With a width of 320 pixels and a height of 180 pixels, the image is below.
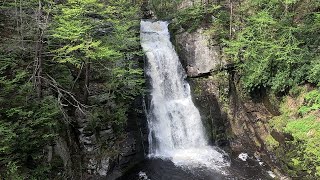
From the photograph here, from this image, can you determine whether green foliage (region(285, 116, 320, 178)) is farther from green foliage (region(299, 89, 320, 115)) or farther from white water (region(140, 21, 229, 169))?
white water (region(140, 21, 229, 169))

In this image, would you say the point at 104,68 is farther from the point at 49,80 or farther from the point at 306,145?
the point at 306,145

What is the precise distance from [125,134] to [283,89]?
32.6 ft

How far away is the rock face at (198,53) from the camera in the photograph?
19.8 metres

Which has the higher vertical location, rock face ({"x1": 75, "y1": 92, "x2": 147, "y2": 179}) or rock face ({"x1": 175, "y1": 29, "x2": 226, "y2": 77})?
rock face ({"x1": 175, "y1": 29, "x2": 226, "y2": 77})

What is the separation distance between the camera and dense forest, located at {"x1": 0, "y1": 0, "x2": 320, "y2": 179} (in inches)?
435

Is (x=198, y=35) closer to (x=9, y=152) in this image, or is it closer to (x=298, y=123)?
(x=298, y=123)

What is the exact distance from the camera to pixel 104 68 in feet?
50.4

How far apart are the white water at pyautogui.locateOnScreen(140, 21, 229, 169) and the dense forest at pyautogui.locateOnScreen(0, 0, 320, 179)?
1815 mm

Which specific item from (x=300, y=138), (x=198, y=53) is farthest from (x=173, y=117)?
(x=300, y=138)

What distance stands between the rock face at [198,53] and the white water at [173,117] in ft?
2.08

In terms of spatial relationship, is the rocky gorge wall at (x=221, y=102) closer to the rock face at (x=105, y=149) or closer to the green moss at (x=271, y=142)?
the green moss at (x=271, y=142)

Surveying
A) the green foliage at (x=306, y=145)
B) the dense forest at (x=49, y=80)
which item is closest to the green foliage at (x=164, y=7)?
the dense forest at (x=49, y=80)


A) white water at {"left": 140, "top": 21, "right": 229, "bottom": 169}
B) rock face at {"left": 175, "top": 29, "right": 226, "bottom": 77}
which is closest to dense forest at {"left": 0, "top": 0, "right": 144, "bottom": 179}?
white water at {"left": 140, "top": 21, "right": 229, "bottom": 169}

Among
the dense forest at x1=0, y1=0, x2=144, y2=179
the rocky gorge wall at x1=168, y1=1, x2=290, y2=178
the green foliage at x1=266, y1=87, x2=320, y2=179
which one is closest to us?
the dense forest at x1=0, y1=0, x2=144, y2=179
